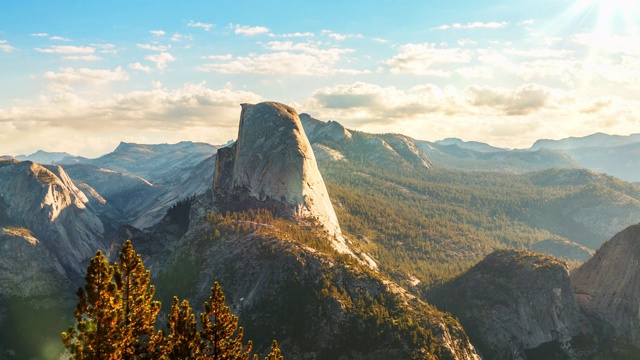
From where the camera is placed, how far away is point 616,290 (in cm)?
9394

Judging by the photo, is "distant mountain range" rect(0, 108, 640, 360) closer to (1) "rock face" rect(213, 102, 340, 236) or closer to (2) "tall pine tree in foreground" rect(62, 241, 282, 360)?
(1) "rock face" rect(213, 102, 340, 236)

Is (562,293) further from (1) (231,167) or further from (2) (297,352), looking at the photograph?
(1) (231,167)

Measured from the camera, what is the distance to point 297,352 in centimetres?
6762

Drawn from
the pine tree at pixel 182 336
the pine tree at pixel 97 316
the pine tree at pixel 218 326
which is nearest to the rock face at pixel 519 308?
the pine tree at pixel 218 326

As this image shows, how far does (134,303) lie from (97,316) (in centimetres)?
271

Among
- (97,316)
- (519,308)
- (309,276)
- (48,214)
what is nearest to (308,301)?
(309,276)

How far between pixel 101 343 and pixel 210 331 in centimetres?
660

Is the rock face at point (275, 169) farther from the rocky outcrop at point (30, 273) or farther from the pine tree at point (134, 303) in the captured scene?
the pine tree at point (134, 303)

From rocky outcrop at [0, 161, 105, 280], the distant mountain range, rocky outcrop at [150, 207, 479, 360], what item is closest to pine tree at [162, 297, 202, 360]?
rocky outcrop at [150, 207, 479, 360]

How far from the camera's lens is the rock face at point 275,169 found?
127562 mm

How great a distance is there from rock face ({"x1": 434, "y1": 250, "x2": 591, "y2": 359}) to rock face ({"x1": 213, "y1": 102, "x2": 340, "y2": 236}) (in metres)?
46.4

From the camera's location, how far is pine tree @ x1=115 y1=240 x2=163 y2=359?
77.5 ft

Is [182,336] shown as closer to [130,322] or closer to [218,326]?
[218,326]

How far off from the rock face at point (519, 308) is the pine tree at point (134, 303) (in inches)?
3131
